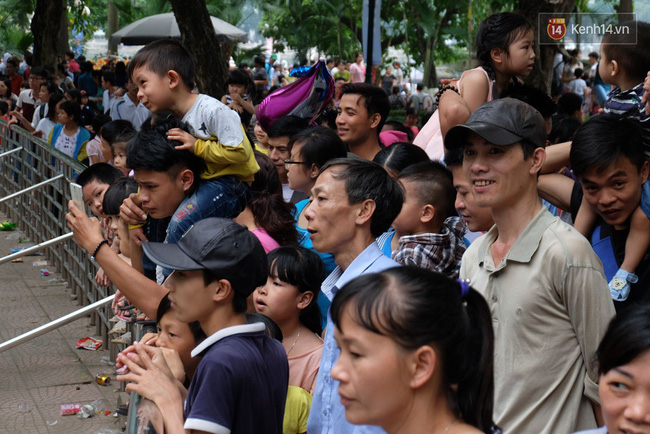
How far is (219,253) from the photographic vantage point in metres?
3.02

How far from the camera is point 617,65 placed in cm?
399

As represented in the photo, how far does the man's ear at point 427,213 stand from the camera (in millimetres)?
4121

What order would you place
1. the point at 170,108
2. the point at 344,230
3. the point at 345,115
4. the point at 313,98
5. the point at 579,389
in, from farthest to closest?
1. the point at 313,98
2. the point at 345,115
3. the point at 170,108
4. the point at 344,230
5. the point at 579,389

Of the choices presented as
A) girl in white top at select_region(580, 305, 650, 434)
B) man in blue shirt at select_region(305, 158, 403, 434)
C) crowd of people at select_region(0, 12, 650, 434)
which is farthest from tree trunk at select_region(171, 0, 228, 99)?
girl in white top at select_region(580, 305, 650, 434)

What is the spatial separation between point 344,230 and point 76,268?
17.7 feet

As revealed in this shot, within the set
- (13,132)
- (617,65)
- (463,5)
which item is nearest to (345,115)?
(617,65)

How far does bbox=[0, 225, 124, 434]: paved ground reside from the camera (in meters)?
5.78

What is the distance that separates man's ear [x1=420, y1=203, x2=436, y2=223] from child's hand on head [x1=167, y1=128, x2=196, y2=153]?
115 cm

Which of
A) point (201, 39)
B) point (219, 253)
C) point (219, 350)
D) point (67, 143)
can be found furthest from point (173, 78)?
point (201, 39)

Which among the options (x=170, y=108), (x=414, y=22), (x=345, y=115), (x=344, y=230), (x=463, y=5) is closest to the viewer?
(x=344, y=230)

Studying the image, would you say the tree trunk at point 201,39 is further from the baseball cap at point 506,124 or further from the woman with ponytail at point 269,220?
the baseball cap at point 506,124

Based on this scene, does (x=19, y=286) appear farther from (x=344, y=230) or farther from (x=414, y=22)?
→ (x=414, y=22)

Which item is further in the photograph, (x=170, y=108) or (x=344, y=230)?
(x=170, y=108)

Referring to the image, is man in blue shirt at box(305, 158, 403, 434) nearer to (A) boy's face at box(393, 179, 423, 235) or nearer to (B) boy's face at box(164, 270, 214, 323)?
(B) boy's face at box(164, 270, 214, 323)
